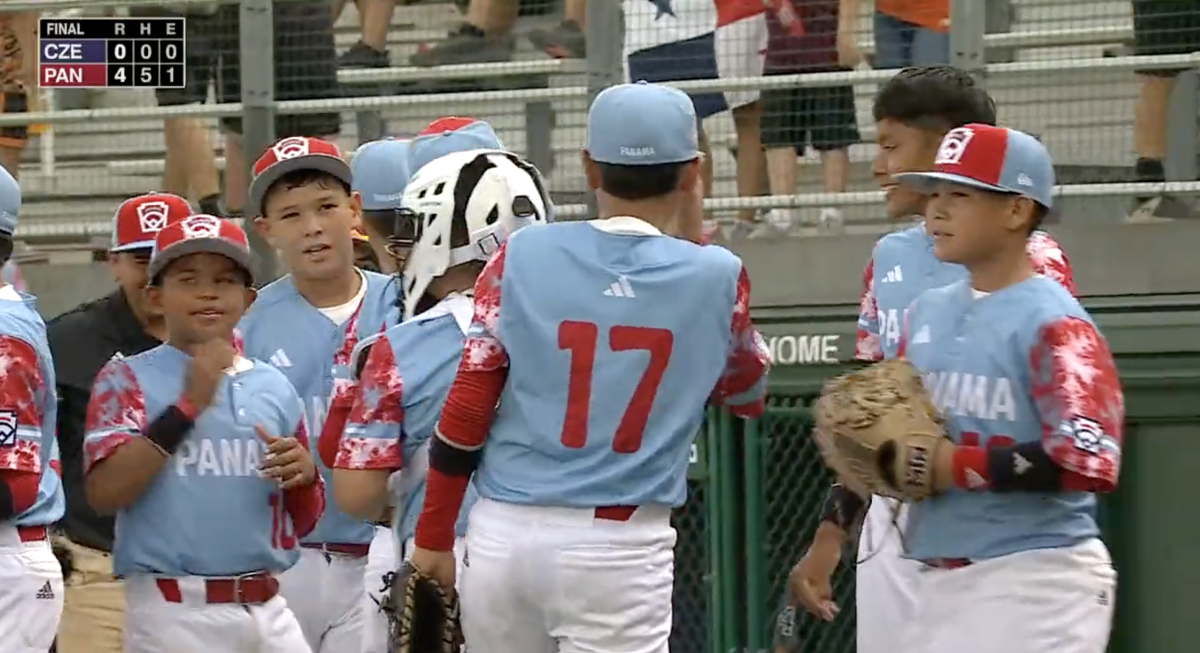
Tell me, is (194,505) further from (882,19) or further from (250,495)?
(882,19)

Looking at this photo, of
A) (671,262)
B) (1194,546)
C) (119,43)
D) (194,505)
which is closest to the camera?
(671,262)

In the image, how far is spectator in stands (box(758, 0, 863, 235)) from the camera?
29.1 ft

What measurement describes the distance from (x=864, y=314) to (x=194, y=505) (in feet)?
6.04

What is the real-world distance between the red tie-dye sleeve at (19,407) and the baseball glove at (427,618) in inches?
46.8

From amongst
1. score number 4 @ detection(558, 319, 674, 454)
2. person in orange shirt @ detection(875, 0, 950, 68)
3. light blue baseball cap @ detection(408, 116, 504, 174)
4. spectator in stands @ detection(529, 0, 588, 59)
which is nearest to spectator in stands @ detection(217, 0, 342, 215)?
spectator in stands @ detection(529, 0, 588, 59)

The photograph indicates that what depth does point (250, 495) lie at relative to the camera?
5797 millimetres

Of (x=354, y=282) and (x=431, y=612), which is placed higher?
(x=354, y=282)

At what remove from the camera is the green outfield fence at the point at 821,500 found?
7.79 m

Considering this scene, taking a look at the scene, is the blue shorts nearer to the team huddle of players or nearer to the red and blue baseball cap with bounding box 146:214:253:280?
the team huddle of players

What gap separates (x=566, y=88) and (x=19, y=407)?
4.04m

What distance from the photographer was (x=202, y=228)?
5.78 metres

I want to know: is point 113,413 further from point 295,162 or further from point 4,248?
point 295,162

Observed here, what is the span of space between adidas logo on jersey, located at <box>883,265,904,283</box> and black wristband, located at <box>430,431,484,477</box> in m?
1.44

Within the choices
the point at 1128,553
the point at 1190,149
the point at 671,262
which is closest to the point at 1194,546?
the point at 1128,553
